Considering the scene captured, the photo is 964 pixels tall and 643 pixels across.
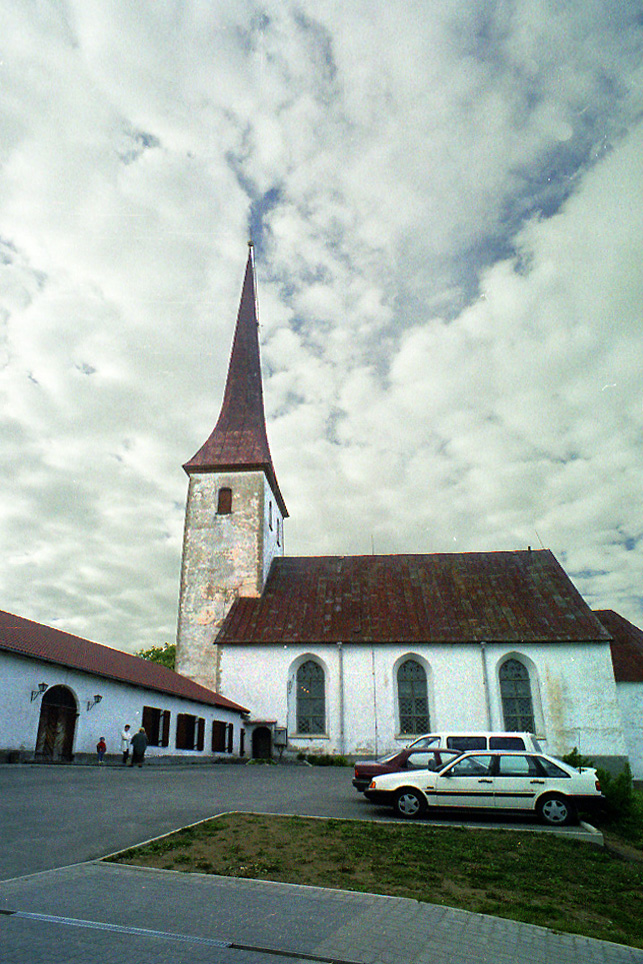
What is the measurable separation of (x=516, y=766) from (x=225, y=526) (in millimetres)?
26502

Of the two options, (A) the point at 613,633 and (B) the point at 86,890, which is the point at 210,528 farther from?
(B) the point at 86,890

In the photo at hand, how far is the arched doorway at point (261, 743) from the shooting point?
30428mm

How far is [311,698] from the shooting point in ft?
102

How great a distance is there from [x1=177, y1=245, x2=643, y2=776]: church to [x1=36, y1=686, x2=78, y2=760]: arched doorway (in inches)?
512

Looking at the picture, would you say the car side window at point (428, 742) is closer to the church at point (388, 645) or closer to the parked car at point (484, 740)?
the parked car at point (484, 740)

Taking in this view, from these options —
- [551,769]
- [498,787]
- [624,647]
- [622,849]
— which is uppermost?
[624,647]

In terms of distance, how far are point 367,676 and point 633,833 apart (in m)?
20.4

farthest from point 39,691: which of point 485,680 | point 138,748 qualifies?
point 485,680

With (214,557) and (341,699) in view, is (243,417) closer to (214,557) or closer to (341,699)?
(214,557)

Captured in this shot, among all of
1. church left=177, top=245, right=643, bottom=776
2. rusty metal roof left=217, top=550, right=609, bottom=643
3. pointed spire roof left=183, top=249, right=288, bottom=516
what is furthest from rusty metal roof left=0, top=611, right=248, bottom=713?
pointed spire roof left=183, top=249, right=288, bottom=516

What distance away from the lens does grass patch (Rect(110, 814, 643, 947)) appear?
570 centimetres

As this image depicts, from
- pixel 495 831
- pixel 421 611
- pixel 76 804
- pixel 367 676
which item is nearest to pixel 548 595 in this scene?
pixel 421 611

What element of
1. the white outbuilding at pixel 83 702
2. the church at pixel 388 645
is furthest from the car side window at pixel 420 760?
the church at pixel 388 645

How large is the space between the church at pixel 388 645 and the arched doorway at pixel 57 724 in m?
13.0
